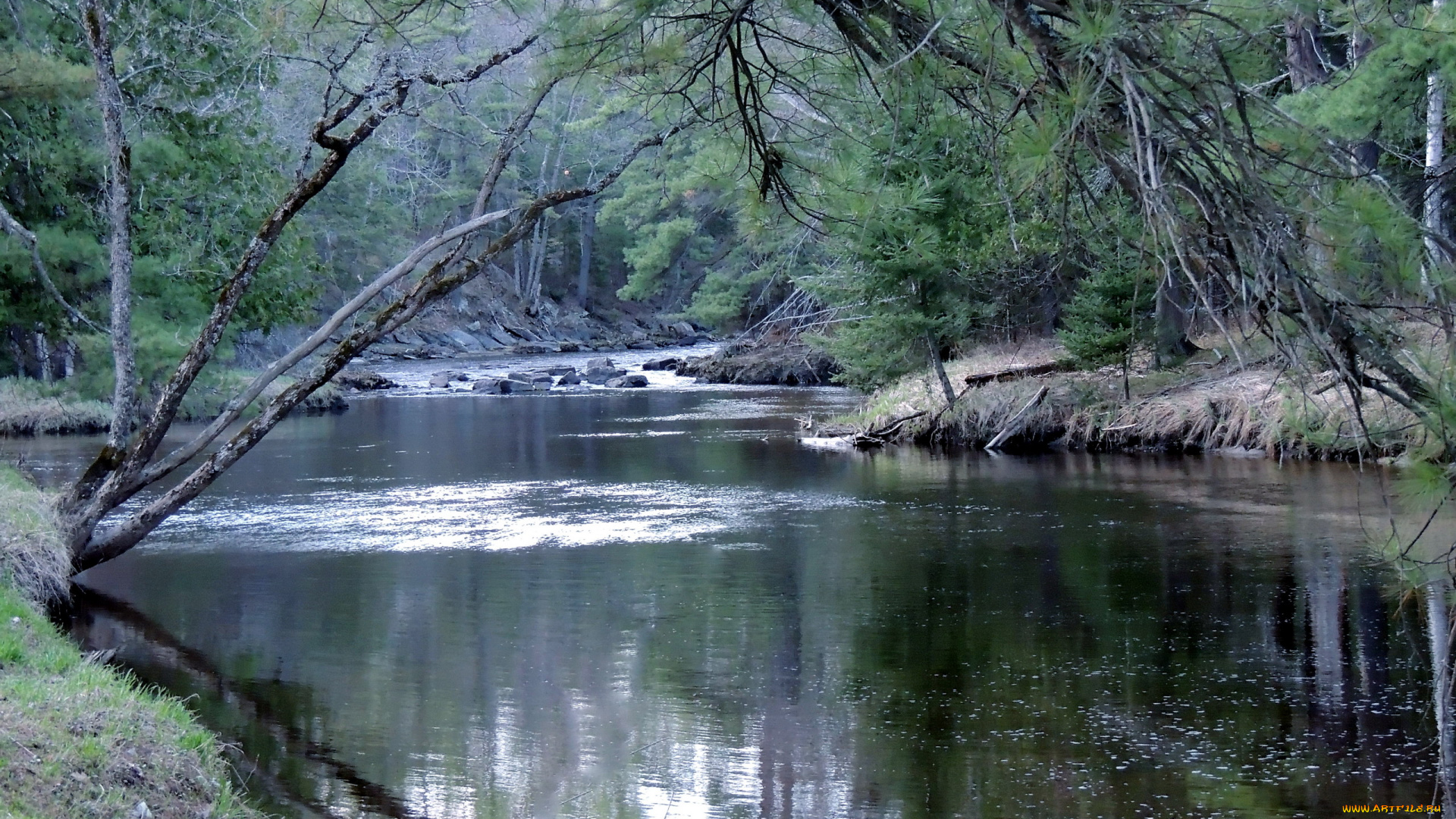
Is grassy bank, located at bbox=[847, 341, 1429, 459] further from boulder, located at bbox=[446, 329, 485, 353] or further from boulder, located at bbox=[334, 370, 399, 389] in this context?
boulder, located at bbox=[446, 329, 485, 353]

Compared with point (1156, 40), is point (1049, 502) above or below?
below

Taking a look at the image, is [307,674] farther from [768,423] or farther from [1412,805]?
[768,423]

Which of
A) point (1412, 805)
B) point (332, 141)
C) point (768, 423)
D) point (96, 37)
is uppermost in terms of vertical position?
point (96, 37)

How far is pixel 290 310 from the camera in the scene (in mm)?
16500

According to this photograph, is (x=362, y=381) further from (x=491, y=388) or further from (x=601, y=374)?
(x=601, y=374)

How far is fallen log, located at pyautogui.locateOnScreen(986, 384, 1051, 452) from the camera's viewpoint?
20.9 meters

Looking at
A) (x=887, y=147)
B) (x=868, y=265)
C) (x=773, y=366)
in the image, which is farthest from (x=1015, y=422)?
(x=773, y=366)

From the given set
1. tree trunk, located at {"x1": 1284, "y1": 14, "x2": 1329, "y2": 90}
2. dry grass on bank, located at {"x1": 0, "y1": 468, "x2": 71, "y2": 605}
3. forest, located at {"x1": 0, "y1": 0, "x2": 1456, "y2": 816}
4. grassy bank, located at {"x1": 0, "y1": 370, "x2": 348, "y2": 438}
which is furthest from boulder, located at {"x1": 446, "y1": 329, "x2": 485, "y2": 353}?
dry grass on bank, located at {"x1": 0, "y1": 468, "x2": 71, "y2": 605}

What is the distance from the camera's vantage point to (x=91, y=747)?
527cm

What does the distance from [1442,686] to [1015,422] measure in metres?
16.6

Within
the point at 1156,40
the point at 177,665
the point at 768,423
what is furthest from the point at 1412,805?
the point at 768,423

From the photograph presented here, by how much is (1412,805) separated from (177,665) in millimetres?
7242

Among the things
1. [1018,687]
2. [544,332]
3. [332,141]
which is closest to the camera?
[1018,687]

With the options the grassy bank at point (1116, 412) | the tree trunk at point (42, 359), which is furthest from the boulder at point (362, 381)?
the grassy bank at point (1116, 412)
